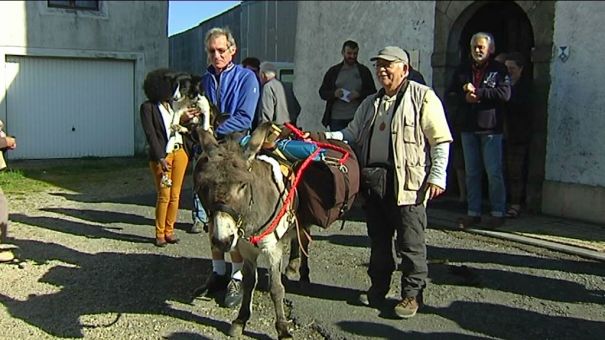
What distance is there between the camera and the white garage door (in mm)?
15359

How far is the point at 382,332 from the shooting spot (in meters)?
4.70

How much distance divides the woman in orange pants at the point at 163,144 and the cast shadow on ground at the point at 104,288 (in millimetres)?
616

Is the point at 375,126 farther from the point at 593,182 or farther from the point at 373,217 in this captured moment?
the point at 593,182

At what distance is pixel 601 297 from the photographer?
213 inches

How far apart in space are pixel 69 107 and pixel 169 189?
33.1ft

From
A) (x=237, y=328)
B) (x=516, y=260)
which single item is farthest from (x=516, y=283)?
(x=237, y=328)

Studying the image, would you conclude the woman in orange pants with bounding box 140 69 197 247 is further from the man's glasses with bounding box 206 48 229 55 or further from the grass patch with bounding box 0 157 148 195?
the grass patch with bounding box 0 157 148 195

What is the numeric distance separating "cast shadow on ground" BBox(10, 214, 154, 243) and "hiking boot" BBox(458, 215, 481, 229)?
12.0 feet

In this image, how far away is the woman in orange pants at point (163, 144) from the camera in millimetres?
6777

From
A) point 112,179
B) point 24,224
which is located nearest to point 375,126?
point 24,224

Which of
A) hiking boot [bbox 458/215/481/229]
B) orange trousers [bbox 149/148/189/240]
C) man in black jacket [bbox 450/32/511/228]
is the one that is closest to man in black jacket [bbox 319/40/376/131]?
man in black jacket [bbox 450/32/511/228]

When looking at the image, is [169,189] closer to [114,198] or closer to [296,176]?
[296,176]

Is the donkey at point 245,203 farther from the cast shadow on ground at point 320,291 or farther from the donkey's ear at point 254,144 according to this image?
the cast shadow on ground at point 320,291

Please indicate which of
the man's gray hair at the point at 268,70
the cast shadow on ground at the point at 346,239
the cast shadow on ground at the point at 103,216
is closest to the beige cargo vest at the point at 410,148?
the cast shadow on ground at the point at 346,239
